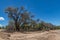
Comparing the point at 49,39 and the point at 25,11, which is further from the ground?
the point at 25,11

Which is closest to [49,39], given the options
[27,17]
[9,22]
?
[27,17]

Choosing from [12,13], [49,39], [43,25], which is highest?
[12,13]

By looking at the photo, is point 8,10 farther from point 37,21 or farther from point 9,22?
point 37,21

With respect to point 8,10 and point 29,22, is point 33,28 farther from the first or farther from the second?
point 8,10

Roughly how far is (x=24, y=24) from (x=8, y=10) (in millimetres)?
4851

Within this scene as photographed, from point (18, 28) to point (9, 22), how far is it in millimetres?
2873

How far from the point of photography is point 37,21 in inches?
1422

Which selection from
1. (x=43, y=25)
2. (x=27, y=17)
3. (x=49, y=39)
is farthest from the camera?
(x=43, y=25)

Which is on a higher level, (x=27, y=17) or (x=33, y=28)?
(x=27, y=17)

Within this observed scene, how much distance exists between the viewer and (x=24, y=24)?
116 ft

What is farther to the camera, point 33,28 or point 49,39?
point 33,28

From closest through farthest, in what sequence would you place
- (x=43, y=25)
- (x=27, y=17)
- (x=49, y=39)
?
(x=49, y=39), (x=27, y=17), (x=43, y=25)

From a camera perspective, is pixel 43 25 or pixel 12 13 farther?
pixel 43 25

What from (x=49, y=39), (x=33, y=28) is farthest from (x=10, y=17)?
(x=49, y=39)
